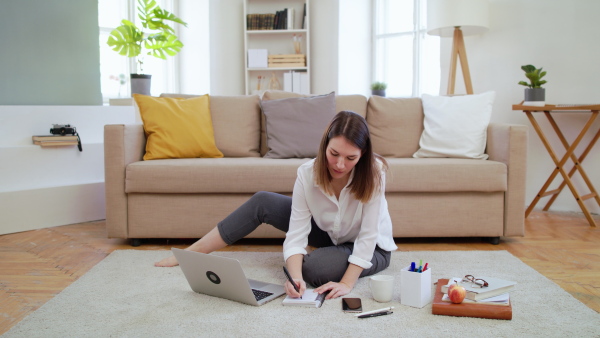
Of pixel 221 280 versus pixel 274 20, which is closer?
pixel 221 280

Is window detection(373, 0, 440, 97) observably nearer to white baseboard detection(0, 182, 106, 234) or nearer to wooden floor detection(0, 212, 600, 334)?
wooden floor detection(0, 212, 600, 334)

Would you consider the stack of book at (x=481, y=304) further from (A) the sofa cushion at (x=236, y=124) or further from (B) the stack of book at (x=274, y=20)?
(B) the stack of book at (x=274, y=20)

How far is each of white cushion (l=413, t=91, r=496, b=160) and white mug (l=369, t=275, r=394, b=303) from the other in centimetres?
153

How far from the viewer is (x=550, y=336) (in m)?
1.88

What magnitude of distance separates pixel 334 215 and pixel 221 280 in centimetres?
54

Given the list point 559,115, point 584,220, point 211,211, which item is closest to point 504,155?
point 584,220

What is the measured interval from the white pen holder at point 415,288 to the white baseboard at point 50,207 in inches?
104

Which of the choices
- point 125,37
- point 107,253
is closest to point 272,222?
point 107,253

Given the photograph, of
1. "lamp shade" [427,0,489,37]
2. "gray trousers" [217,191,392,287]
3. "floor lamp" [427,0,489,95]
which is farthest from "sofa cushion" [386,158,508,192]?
"lamp shade" [427,0,489,37]

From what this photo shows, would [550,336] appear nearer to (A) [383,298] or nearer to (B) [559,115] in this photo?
(A) [383,298]

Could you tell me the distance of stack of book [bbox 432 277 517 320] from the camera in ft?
6.72

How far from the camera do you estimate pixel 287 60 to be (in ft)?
20.6

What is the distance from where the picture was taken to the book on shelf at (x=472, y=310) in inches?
80.4

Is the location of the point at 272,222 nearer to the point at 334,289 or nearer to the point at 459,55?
the point at 334,289
